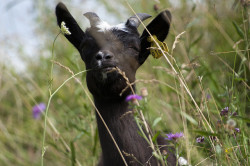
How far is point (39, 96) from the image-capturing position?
6996 millimetres

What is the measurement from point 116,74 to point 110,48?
0.22 metres

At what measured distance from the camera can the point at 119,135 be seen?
3.29 meters

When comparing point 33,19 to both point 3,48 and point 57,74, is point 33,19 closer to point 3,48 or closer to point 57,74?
point 3,48

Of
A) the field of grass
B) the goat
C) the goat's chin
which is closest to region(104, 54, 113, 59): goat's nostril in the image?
the goat

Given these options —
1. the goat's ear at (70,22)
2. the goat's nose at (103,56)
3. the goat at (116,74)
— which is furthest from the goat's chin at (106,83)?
the goat's ear at (70,22)

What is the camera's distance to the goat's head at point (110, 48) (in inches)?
122

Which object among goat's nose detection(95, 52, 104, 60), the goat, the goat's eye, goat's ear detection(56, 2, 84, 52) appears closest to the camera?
goat's nose detection(95, 52, 104, 60)

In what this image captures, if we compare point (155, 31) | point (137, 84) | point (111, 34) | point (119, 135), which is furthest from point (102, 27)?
point (137, 84)

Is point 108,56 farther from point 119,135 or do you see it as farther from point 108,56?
point 119,135

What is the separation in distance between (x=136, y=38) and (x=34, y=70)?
4.29 metres

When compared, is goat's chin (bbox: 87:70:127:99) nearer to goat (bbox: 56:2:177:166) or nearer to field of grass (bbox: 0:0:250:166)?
goat (bbox: 56:2:177:166)

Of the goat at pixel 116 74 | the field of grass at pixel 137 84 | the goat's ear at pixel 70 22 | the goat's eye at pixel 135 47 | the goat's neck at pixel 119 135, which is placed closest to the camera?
the goat at pixel 116 74

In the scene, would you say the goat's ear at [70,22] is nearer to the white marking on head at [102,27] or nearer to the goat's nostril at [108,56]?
the white marking on head at [102,27]

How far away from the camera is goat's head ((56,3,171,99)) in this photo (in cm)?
311
